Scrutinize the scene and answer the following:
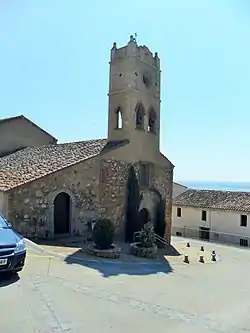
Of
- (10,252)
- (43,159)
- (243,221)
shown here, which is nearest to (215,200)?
(243,221)

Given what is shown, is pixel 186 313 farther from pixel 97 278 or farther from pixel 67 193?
pixel 67 193

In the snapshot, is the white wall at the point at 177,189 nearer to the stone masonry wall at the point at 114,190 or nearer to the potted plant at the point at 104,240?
the stone masonry wall at the point at 114,190

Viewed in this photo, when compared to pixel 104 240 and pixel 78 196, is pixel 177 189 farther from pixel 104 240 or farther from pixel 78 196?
pixel 104 240

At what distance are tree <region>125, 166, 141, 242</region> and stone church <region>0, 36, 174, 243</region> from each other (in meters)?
0.34

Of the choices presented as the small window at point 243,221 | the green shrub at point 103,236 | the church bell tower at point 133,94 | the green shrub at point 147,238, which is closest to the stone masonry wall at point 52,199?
the church bell tower at point 133,94

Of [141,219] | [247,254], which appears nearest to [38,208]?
[141,219]

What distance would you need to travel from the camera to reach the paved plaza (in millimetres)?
6762

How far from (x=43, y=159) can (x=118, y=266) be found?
459 inches

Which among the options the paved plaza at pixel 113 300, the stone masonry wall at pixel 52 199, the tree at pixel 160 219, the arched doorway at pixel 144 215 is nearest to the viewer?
the paved plaza at pixel 113 300

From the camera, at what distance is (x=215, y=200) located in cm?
Answer: 4091

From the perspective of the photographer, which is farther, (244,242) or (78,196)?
(244,242)

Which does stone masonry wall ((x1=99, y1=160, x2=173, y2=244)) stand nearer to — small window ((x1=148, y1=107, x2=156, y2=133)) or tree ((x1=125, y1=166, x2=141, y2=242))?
tree ((x1=125, y1=166, x2=141, y2=242))

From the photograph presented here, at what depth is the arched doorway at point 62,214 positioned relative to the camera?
64.8ft

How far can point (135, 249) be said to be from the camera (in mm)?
17031
